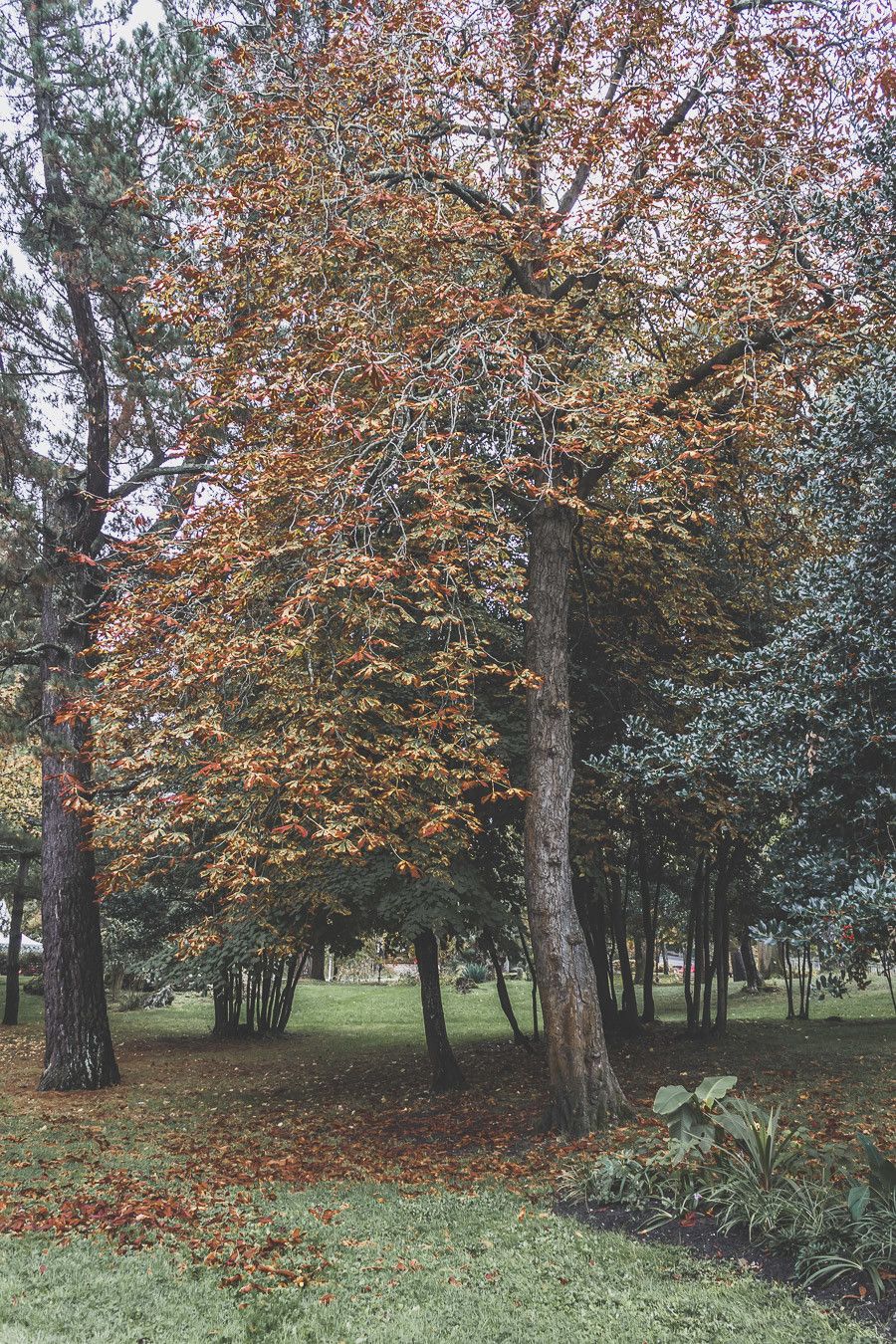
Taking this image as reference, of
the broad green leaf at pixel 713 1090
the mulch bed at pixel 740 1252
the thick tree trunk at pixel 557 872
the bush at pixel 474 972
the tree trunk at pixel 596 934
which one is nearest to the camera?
the mulch bed at pixel 740 1252

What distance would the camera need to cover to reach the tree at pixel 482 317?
7.48 meters

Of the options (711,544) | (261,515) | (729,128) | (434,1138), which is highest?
(729,128)

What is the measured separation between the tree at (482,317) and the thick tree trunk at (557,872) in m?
0.03

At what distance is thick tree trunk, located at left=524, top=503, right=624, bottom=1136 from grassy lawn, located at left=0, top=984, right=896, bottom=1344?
0.52 m

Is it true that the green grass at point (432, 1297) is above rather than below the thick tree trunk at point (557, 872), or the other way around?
below

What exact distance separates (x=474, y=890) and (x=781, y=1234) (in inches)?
206

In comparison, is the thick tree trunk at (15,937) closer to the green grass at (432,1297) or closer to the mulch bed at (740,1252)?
the green grass at (432,1297)

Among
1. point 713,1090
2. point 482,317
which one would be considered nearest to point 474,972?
point 713,1090

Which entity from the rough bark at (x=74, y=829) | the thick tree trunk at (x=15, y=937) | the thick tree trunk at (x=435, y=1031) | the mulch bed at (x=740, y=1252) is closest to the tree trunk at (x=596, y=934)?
the thick tree trunk at (x=435, y=1031)

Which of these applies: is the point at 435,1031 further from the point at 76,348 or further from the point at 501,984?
the point at 76,348

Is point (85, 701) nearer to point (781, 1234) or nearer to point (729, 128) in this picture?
point (781, 1234)

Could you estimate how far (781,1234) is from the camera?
486 cm

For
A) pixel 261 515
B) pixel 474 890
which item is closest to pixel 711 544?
pixel 474 890

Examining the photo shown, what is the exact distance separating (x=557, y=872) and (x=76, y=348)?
885cm
